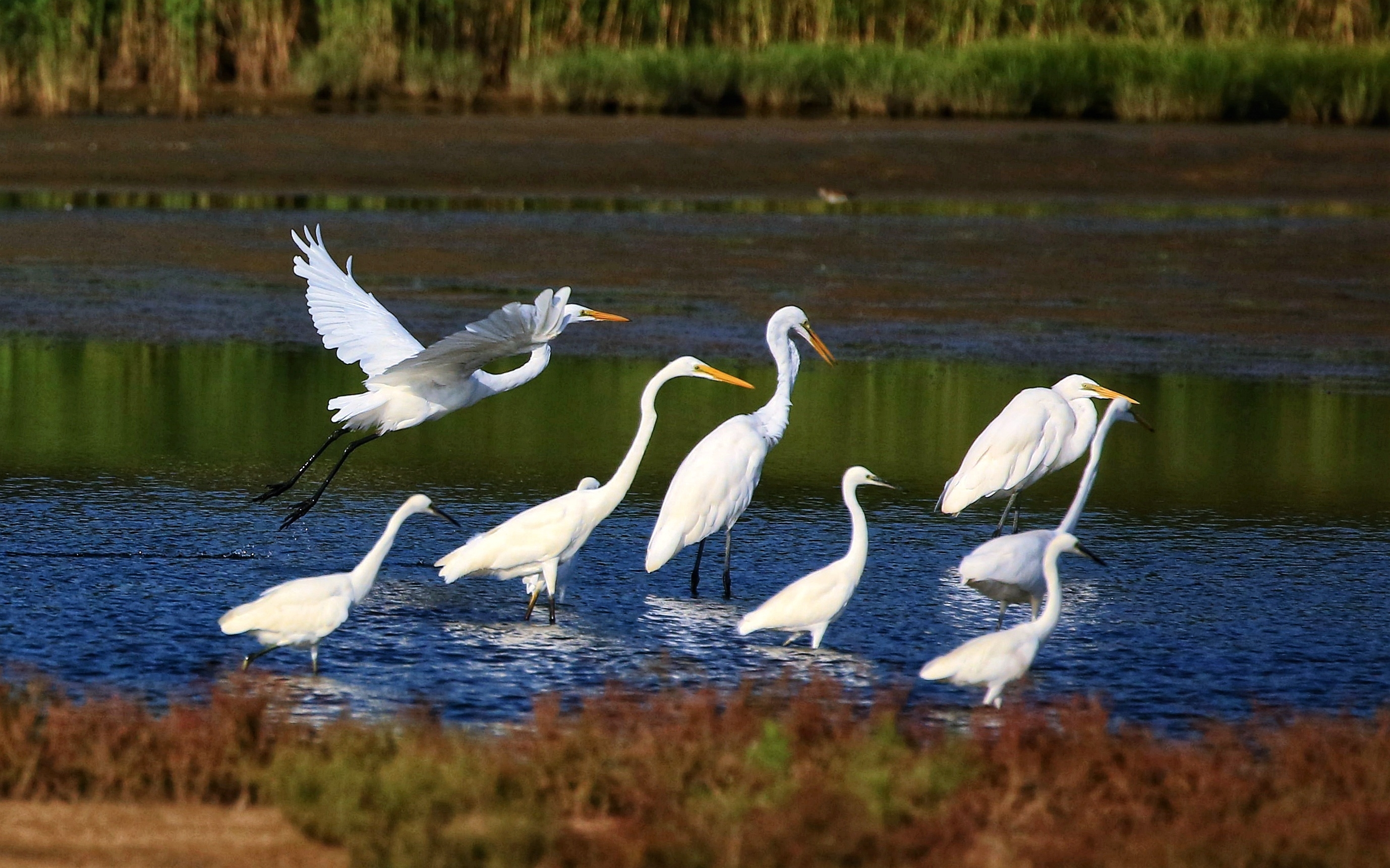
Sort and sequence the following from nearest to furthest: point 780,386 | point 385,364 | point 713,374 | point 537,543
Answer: point 537,543
point 713,374
point 780,386
point 385,364

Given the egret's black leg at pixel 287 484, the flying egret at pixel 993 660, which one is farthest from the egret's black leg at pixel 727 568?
the egret's black leg at pixel 287 484

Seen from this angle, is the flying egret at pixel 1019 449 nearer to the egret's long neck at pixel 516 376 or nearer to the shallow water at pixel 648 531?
the shallow water at pixel 648 531

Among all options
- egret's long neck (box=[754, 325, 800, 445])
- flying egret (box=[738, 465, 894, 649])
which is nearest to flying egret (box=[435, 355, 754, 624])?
flying egret (box=[738, 465, 894, 649])

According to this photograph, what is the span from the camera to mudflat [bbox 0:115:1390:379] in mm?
14938

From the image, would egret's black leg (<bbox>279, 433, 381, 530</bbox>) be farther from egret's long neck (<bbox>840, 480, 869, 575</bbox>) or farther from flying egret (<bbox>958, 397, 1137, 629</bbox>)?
flying egret (<bbox>958, 397, 1137, 629</bbox>)

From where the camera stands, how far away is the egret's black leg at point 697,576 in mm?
8172

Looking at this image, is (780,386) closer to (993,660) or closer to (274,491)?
(274,491)

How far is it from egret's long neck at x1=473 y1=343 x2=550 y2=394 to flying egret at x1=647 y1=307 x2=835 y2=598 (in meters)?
1.15

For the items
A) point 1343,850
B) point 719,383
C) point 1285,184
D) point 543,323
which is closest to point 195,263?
point 719,383

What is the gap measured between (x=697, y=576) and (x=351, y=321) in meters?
2.49

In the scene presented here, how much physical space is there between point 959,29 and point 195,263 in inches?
675

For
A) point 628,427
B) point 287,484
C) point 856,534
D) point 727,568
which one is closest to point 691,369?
point 727,568

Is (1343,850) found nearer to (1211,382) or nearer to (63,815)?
(63,815)

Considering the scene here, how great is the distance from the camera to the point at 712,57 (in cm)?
2886
